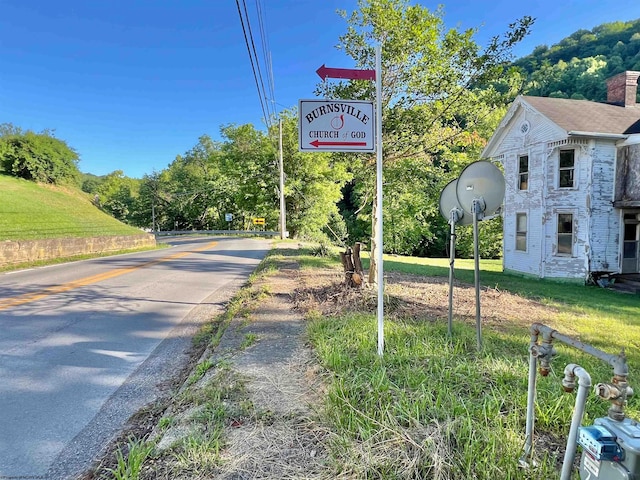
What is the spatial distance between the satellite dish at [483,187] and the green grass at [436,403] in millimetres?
1554

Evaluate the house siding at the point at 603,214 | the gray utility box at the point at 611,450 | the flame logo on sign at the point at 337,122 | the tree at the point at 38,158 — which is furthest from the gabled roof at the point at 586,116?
the tree at the point at 38,158

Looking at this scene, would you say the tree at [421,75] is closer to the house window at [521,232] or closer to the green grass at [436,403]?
the green grass at [436,403]

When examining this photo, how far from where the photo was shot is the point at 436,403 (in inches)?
102

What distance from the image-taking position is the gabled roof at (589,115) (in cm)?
1408

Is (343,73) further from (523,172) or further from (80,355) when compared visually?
(523,172)

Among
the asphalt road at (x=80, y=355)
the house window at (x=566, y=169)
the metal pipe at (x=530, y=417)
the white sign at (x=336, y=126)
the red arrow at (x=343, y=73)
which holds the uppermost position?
the house window at (x=566, y=169)

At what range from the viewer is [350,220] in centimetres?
4116

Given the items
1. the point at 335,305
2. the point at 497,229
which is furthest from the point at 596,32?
the point at 335,305

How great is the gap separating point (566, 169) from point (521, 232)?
3.27 meters

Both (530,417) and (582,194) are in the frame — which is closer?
(530,417)

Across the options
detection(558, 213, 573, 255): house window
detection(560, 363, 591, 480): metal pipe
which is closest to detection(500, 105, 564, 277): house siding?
detection(558, 213, 573, 255): house window

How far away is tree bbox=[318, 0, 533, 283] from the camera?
6.60 m

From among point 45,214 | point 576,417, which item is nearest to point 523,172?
point 576,417

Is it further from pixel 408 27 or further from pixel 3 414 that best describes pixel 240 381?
pixel 408 27
